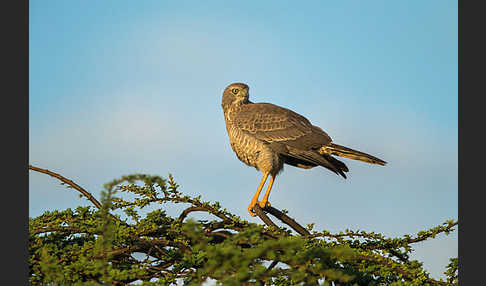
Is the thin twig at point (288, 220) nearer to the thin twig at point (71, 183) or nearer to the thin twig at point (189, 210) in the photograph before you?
the thin twig at point (189, 210)

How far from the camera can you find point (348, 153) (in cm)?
680

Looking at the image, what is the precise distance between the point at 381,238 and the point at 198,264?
1701 millimetres

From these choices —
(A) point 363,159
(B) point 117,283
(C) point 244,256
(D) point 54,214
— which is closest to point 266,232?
(B) point 117,283

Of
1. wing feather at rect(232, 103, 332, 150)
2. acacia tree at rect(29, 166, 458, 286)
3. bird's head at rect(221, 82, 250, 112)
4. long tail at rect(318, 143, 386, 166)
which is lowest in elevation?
acacia tree at rect(29, 166, 458, 286)

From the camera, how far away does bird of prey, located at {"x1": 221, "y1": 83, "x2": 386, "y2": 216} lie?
6824 millimetres

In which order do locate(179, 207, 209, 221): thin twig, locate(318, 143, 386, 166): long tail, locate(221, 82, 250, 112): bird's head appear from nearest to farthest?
locate(179, 207, 209, 221): thin twig → locate(318, 143, 386, 166): long tail → locate(221, 82, 250, 112): bird's head

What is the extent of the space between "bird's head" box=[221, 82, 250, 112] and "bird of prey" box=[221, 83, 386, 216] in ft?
0.39

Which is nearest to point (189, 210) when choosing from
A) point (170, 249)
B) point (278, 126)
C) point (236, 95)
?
point (170, 249)

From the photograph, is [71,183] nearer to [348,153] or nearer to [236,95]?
[348,153]

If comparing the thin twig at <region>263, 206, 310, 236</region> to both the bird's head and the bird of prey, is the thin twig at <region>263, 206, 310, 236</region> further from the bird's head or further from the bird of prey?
the bird's head

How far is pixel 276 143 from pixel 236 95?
1.29 meters

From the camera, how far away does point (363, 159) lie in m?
6.65

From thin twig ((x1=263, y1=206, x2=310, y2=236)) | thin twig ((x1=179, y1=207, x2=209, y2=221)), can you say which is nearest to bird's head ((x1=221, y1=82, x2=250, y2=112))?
thin twig ((x1=263, y1=206, x2=310, y2=236))

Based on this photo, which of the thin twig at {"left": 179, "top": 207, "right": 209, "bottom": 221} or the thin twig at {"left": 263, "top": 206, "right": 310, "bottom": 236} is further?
the thin twig at {"left": 263, "top": 206, "right": 310, "bottom": 236}
